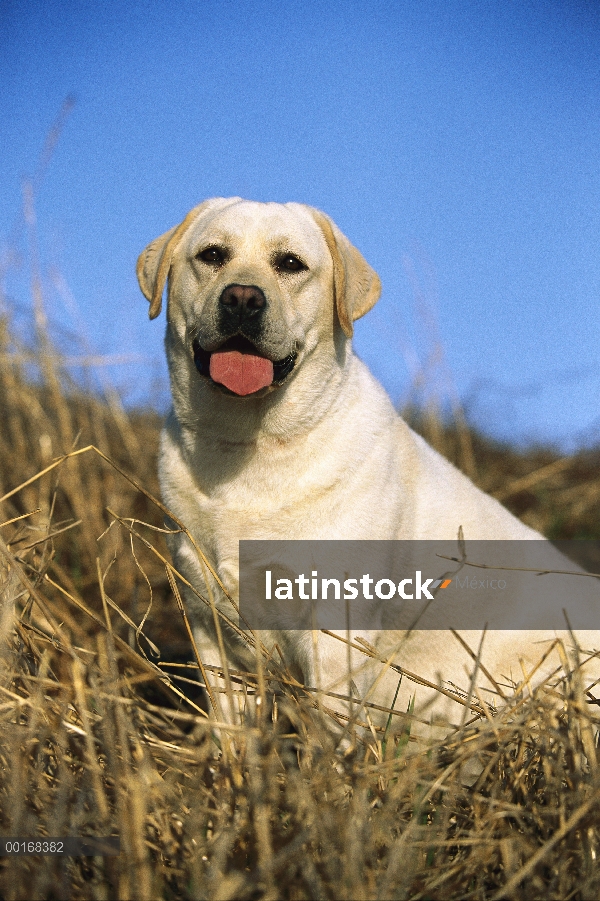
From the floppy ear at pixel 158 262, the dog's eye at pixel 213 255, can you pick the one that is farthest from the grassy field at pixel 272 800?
the dog's eye at pixel 213 255

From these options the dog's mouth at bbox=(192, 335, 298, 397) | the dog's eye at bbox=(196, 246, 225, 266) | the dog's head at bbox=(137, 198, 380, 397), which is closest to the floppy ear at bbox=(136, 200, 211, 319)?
the dog's head at bbox=(137, 198, 380, 397)

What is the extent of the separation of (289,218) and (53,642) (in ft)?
5.52

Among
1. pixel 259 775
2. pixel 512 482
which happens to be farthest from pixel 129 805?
pixel 512 482

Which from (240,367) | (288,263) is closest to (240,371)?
(240,367)

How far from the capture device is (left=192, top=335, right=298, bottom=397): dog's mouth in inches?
99.6

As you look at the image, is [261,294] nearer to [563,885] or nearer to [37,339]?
[563,885]

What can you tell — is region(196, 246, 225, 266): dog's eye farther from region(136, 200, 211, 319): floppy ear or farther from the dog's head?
region(136, 200, 211, 319): floppy ear

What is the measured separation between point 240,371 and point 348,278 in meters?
0.61

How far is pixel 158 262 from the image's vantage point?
2.88 metres

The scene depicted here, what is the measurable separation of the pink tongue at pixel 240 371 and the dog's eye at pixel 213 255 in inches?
16.0

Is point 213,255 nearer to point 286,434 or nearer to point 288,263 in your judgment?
point 288,263

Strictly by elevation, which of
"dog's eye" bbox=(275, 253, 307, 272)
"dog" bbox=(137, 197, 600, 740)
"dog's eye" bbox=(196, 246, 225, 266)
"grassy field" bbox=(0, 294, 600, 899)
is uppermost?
"dog's eye" bbox=(196, 246, 225, 266)

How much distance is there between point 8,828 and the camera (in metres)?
1.56

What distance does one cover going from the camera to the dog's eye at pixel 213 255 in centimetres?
275
